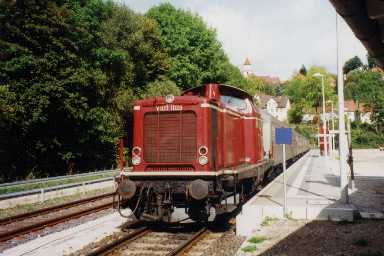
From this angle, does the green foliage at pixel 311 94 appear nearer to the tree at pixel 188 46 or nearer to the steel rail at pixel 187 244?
the tree at pixel 188 46

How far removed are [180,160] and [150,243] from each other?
2.16 m

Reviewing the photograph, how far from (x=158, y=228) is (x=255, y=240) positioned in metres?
3.29

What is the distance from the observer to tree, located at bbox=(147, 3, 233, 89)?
39.4m

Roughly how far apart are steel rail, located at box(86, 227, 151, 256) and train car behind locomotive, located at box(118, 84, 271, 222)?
1.60ft

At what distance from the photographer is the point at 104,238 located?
10.2m

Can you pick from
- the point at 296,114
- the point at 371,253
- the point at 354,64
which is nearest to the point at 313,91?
the point at 296,114

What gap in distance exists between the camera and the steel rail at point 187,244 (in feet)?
27.4

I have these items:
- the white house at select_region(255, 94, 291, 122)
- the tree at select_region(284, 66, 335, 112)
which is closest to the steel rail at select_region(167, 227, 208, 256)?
the tree at select_region(284, 66, 335, 112)

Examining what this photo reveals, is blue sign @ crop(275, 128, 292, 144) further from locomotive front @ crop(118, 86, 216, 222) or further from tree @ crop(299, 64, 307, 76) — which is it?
tree @ crop(299, 64, 307, 76)

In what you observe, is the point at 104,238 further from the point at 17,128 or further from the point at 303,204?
the point at 17,128

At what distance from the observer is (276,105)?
125m

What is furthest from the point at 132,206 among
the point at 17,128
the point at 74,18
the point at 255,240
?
the point at 74,18

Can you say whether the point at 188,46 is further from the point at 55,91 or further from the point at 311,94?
the point at 311,94

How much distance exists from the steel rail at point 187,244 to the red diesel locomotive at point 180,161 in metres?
0.46
